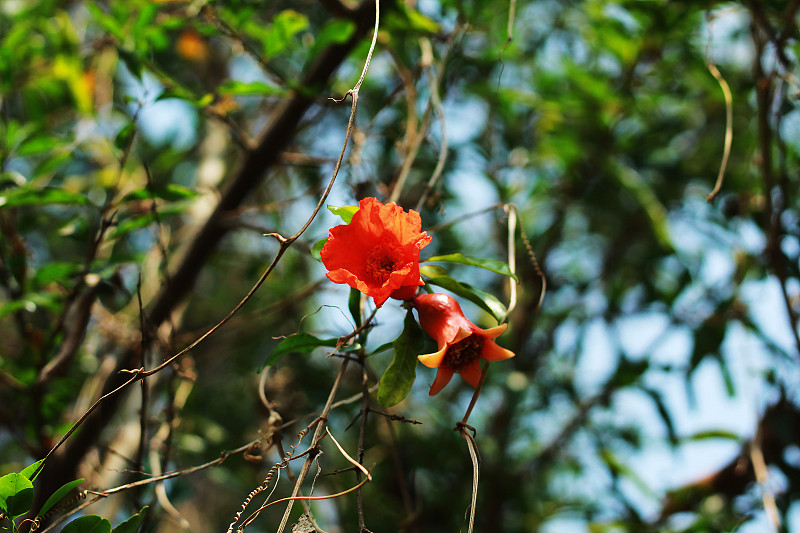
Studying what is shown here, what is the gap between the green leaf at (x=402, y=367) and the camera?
78 cm

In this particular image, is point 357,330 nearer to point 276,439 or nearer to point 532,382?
point 276,439

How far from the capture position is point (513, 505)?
6.62 ft

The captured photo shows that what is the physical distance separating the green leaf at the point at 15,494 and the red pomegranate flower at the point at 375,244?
1.44 ft

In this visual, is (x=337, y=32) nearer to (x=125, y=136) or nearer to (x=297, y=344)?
(x=125, y=136)

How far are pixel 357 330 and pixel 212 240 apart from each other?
0.87 metres

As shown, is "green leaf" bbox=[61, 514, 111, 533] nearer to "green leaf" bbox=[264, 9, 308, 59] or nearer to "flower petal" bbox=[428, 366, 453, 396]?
"flower petal" bbox=[428, 366, 453, 396]

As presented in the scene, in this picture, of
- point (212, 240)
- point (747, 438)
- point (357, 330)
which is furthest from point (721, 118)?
point (357, 330)

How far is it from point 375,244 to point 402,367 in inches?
6.5

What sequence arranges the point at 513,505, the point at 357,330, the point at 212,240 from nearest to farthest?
1. the point at 357,330
2. the point at 212,240
3. the point at 513,505

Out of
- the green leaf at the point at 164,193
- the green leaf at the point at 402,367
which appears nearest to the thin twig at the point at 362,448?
the green leaf at the point at 402,367

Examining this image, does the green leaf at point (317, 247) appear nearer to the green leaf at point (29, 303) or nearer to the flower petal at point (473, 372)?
the flower petal at point (473, 372)

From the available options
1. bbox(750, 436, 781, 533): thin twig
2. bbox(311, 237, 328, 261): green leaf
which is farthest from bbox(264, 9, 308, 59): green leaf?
bbox(750, 436, 781, 533): thin twig

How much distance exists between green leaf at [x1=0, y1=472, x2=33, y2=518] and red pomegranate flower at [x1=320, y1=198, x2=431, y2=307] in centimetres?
44

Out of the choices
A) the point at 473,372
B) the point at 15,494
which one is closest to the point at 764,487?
the point at 473,372
